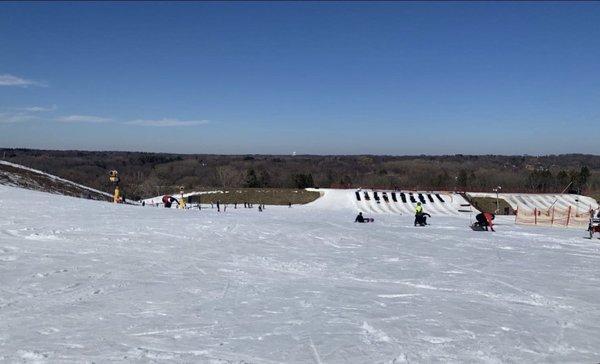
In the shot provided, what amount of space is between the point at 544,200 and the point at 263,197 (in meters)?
33.3

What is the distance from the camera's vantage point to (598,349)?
6957 mm

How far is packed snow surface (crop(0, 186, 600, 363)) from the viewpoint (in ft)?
21.4

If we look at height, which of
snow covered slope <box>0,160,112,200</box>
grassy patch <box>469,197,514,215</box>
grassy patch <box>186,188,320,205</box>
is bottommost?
grassy patch <box>186,188,320,205</box>

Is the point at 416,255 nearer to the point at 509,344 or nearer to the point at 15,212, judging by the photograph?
the point at 509,344

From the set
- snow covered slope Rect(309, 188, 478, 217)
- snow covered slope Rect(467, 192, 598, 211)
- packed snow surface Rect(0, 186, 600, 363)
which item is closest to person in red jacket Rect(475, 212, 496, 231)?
packed snow surface Rect(0, 186, 600, 363)

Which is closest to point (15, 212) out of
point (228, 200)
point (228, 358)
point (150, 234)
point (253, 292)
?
point (150, 234)

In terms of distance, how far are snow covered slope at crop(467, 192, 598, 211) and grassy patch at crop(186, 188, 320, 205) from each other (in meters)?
20.9

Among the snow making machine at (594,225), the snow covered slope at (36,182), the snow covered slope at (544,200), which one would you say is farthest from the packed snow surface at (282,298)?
the snow covered slope at (544,200)

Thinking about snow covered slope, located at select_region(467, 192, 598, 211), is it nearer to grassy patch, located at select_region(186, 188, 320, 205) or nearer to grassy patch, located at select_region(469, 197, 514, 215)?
grassy patch, located at select_region(469, 197, 514, 215)

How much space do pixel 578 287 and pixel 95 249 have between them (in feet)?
37.5

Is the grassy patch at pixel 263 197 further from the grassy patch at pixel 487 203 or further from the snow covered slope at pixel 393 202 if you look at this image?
the grassy patch at pixel 487 203

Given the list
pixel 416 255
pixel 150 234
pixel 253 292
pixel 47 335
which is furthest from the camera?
pixel 150 234

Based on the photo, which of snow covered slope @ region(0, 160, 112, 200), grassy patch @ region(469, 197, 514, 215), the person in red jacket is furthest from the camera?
grassy patch @ region(469, 197, 514, 215)

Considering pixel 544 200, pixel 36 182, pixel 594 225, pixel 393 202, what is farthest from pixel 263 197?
pixel 594 225
